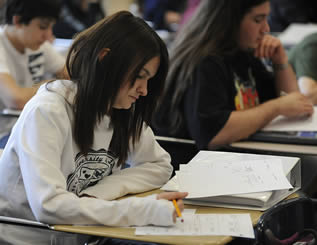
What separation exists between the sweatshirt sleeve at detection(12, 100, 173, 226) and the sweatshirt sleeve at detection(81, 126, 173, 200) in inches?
7.2

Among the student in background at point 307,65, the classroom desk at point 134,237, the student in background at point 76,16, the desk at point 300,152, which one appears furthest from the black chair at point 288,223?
the student in background at point 76,16

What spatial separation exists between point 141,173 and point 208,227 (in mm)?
390

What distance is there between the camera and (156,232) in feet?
4.36

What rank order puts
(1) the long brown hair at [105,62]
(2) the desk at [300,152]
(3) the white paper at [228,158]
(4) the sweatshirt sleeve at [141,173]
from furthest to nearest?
(2) the desk at [300,152] → (3) the white paper at [228,158] → (4) the sweatshirt sleeve at [141,173] → (1) the long brown hair at [105,62]

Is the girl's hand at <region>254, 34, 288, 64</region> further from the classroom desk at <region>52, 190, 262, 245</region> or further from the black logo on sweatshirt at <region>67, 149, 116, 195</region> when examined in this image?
the classroom desk at <region>52, 190, 262, 245</region>

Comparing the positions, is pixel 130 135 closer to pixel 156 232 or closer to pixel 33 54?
pixel 156 232

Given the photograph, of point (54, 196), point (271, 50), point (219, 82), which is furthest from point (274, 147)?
point (54, 196)

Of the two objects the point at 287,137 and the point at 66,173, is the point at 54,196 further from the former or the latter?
the point at 287,137

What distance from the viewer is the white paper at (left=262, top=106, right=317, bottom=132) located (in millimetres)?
2355

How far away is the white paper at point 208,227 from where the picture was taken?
1321 millimetres

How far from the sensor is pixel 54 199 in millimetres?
1363

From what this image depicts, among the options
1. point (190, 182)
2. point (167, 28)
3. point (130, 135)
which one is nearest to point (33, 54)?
point (130, 135)

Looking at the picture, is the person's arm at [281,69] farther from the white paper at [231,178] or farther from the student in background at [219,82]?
the white paper at [231,178]

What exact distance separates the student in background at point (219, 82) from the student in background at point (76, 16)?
10.0ft
